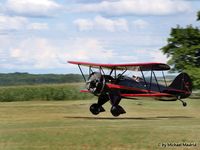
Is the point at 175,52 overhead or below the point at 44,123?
overhead

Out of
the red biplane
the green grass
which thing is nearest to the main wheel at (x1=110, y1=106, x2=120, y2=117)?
the red biplane

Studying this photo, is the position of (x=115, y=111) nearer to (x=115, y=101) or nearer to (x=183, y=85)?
(x=115, y=101)

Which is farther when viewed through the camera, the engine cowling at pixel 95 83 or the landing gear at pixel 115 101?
the landing gear at pixel 115 101

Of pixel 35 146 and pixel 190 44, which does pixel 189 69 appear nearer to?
pixel 190 44

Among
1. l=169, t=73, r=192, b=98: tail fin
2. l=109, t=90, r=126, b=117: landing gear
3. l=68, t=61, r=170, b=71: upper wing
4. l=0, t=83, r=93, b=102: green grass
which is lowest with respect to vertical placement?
l=0, t=83, r=93, b=102: green grass

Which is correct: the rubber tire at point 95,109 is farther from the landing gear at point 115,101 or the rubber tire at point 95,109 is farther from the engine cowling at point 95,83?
the engine cowling at point 95,83

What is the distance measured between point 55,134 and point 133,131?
3364 mm

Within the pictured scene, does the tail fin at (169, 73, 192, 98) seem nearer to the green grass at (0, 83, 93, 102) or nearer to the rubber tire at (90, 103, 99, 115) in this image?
the rubber tire at (90, 103, 99, 115)

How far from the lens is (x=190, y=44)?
78.0m

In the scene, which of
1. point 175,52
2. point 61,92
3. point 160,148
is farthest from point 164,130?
point 175,52

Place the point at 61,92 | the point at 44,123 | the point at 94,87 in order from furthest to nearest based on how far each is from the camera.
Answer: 1. the point at 61,92
2. the point at 94,87
3. the point at 44,123

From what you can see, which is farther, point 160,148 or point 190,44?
point 190,44

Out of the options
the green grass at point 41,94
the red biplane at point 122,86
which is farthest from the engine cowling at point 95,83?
the green grass at point 41,94

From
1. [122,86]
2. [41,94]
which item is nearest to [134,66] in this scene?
[122,86]
